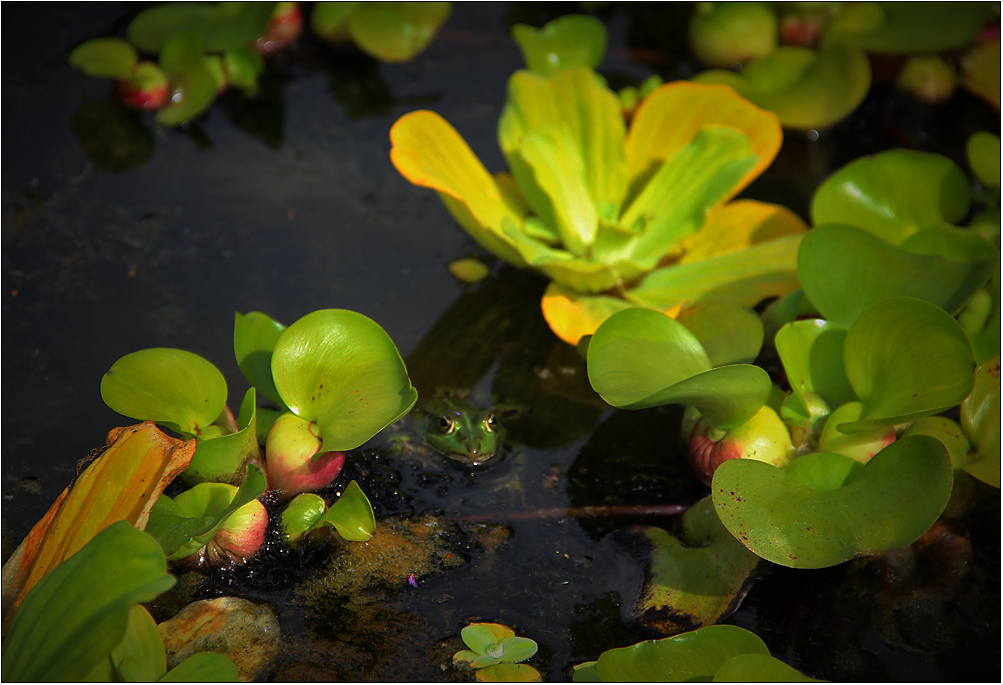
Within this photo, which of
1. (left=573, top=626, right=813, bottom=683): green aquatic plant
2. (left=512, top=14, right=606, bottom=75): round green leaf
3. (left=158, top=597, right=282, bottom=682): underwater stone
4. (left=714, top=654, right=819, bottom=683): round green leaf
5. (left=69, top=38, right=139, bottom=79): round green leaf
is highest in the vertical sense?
(left=69, top=38, right=139, bottom=79): round green leaf

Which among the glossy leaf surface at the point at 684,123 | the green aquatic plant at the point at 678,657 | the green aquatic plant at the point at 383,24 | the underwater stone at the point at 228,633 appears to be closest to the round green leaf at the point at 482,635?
the green aquatic plant at the point at 678,657

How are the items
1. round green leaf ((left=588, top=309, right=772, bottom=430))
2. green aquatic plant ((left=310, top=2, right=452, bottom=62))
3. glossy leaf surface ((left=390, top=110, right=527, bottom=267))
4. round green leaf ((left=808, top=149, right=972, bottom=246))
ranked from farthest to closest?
green aquatic plant ((left=310, top=2, right=452, bottom=62))
round green leaf ((left=808, top=149, right=972, bottom=246))
glossy leaf surface ((left=390, top=110, right=527, bottom=267))
round green leaf ((left=588, top=309, right=772, bottom=430))

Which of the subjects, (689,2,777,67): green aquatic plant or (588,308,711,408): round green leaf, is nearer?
(588,308,711,408): round green leaf

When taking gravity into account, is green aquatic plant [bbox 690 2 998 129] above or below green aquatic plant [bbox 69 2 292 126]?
below

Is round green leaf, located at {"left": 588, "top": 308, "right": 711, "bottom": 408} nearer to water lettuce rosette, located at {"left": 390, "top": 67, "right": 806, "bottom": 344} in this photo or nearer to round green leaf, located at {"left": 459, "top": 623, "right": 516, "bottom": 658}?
water lettuce rosette, located at {"left": 390, "top": 67, "right": 806, "bottom": 344}

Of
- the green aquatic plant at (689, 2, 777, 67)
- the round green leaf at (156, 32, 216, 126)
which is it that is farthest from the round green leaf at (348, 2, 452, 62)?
the green aquatic plant at (689, 2, 777, 67)

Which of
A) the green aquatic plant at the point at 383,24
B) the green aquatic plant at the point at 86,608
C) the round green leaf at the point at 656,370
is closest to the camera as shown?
the green aquatic plant at the point at 86,608

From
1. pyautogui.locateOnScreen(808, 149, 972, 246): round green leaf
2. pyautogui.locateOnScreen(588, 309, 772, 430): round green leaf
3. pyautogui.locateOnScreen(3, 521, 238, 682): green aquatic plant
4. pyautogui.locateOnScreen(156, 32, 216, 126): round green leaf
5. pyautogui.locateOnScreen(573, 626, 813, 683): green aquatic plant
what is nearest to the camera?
pyautogui.locateOnScreen(3, 521, 238, 682): green aquatic plant

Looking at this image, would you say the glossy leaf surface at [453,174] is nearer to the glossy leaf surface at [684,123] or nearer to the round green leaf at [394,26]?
the glossy leaf surface at [684,123]

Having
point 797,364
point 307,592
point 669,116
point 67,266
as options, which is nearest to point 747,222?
point 669,116
